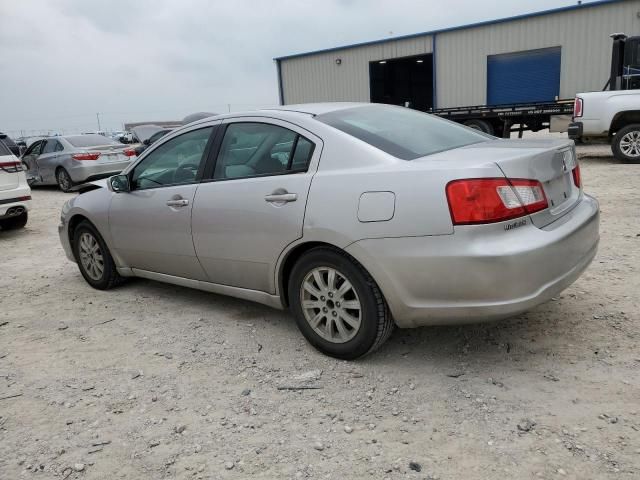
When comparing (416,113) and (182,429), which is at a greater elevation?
(416,113)

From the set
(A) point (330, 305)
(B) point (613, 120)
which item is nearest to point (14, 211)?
(A) point (330, 305)

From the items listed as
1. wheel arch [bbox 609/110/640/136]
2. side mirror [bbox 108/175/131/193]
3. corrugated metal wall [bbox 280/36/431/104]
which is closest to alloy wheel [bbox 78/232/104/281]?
side mirror [bbox 108/175/131/193]

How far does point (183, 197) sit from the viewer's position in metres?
3.91

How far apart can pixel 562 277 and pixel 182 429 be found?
6.90 ft

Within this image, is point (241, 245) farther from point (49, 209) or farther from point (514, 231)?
point (49, 209)

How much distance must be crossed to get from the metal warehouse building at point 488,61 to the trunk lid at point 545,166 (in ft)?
52.5

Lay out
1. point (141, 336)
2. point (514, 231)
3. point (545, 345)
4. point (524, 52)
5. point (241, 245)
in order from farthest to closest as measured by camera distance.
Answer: point (524, 52) → point (141, 336) → point (241, 245) → point (545, 345) → point (514, 231)

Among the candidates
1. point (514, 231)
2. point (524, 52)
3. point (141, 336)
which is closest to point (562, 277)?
point (514, 231)

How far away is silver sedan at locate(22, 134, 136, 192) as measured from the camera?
40.6ft

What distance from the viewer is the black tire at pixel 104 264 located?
4.81 metres

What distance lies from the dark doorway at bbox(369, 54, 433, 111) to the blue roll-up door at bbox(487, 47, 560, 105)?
3366 millimetres

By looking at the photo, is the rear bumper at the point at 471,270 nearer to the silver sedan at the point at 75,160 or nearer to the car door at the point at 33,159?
the silver sedan at the point at 75,160

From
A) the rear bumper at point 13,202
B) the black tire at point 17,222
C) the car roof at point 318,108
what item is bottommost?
the black tire at point 17,222

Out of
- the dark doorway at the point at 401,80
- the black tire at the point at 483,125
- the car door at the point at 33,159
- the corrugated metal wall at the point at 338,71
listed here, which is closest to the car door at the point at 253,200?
the car door at the point at 33,159
